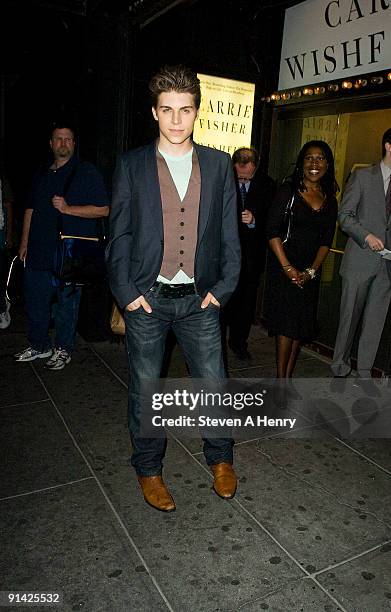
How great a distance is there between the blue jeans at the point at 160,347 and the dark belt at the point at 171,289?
0.02 m

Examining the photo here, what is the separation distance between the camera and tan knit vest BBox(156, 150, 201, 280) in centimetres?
265

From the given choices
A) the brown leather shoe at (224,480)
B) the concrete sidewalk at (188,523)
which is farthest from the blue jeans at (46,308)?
the brown leather shoe at (224,480)

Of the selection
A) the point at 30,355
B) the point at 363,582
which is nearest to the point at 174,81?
the point at 363,582

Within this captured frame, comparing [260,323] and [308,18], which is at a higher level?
[308,18]

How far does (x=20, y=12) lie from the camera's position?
6199 millimetres

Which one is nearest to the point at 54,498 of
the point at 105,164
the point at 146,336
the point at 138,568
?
the point at 138,568

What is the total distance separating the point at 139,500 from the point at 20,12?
6005 millimetres

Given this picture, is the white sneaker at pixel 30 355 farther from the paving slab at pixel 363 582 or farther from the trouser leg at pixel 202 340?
the paving slab at pixel 363 582

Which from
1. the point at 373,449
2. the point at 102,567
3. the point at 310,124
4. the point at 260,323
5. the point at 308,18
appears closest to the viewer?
the point at 102,567

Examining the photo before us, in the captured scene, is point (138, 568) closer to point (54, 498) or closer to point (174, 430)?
point (54, 498)

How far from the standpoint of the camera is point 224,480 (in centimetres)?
300

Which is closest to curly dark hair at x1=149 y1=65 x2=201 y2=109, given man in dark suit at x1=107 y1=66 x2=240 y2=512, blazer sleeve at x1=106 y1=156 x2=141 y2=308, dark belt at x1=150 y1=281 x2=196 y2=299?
man in dark suit at x1=107 y1=66 x2=240 y2=512

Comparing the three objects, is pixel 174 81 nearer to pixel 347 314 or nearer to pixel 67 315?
pixel 347 314

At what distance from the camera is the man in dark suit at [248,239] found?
16.8ft
